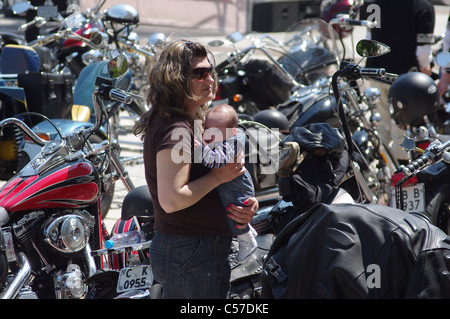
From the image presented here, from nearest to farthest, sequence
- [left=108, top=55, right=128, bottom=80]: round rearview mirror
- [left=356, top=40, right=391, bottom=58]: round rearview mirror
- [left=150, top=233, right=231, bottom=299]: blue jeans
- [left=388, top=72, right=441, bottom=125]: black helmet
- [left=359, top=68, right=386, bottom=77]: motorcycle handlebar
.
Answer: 1. [left=150, top=233, right=231, bottom=299]: blue jeans
2. [left=359, top=68, right=386, bottom=77]: motorcycle handlebar
3. [left=356, top=40, right=391, bottom=58]: round rearview mirror
4. [left=108, top=55, right=128, bottom=80]: round rearview mirror
5. [left=388, top=72, right=441, bottom=125]: black helmet

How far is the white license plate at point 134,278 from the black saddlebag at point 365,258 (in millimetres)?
1197

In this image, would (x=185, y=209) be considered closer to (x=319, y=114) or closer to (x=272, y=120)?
(x=272, y=120)

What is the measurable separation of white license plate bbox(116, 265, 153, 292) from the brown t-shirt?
0.87m

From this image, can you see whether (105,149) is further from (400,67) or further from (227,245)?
Result: (400,67)

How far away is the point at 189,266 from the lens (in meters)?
2.33

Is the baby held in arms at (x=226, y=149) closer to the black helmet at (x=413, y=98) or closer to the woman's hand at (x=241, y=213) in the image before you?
the woman's hand at (x=241, y=213)

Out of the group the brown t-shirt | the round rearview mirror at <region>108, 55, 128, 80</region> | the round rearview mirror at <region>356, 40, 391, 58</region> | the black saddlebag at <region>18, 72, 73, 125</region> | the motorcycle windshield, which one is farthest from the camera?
the motorcycle windshield

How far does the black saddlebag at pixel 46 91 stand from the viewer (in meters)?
5.27

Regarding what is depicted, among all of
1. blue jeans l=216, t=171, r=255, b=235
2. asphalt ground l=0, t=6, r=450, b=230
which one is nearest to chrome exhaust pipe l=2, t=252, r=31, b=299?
blue jeans l=216, t=171, r=255, b=235

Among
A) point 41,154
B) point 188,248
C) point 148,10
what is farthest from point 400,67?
point 148,10

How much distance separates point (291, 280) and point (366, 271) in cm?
26

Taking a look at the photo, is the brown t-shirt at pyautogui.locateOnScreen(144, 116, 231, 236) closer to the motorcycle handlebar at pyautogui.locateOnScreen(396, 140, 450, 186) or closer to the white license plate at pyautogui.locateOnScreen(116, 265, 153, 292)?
the white license plate at pyautogui.locateOnScreen(116, 265, 153, 292)

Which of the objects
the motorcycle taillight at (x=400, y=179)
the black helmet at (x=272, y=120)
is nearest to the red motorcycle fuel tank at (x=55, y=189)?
the motorcycle taillight at (x=400, y=179)

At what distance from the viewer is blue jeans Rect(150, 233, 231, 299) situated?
7.63 ft
